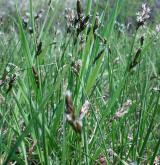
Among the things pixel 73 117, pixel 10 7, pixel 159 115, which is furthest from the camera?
pixel 10 7

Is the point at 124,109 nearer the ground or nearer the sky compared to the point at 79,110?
nearer the sky

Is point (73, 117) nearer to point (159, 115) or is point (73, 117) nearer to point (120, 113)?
point (120, 113)

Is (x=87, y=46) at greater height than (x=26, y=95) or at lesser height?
greater

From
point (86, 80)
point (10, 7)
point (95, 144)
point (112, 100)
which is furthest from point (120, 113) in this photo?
point (10, 7)

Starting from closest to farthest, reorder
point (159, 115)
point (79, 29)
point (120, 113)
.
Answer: point (120, 113), point (79, 29), point (159, 115)

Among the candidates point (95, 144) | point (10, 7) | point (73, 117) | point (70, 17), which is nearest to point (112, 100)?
point (95, 144)

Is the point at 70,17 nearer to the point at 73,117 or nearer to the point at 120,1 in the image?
the point at 120,1

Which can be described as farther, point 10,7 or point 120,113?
point 10,7

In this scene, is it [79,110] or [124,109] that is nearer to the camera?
[124,109]

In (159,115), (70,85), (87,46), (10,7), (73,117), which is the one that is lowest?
(10,7)
